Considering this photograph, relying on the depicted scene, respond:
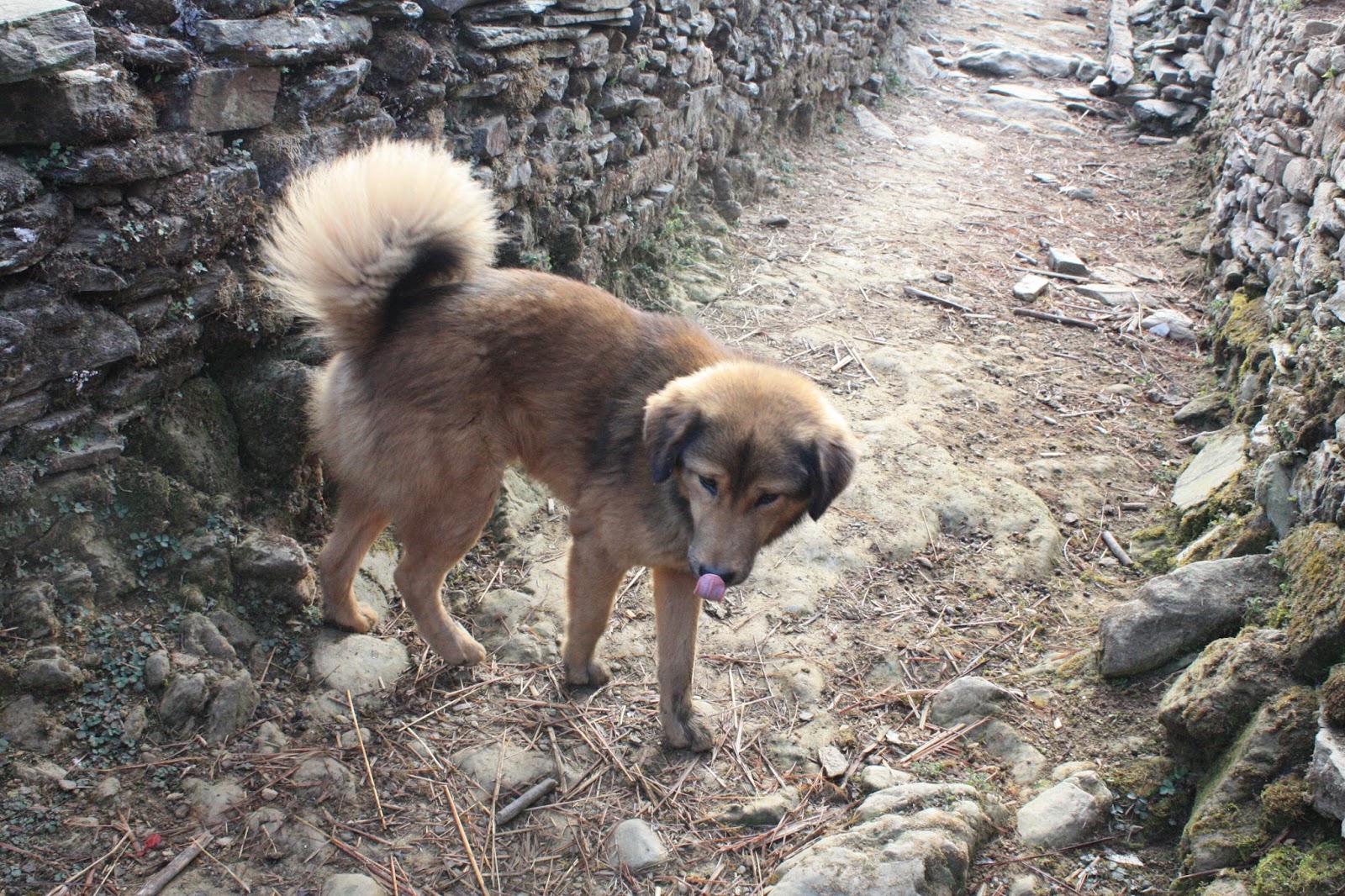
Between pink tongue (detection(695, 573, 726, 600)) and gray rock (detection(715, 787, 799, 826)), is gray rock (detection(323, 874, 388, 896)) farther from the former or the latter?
pink tongue (detection(695, 573, 726, 600))

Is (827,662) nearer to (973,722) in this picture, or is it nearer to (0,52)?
(973,722)

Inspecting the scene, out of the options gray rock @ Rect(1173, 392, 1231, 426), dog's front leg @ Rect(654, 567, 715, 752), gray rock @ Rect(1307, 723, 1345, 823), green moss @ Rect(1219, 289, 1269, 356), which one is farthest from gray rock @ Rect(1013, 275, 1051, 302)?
gray rock @ Rect(1307, 723, 1345, 823)

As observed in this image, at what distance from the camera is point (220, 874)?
2822 mm

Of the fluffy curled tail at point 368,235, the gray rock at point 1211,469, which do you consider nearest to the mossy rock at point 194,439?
the fluffy curled tail at point 368,235

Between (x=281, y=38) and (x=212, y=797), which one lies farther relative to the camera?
(x=281, y=38)

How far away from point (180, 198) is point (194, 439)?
88 cm

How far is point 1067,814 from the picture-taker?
3010mm

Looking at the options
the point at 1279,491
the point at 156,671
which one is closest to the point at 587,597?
the point at 156,671

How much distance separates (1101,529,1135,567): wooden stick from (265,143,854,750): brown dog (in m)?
2.05

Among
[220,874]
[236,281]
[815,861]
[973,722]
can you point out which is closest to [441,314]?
[236,281]

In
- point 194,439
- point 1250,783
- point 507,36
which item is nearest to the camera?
point 1250,783

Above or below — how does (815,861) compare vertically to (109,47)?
below

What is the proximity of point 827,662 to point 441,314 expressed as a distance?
6.99 feet

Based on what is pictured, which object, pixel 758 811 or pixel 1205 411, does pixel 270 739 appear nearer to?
pixel 758 811
